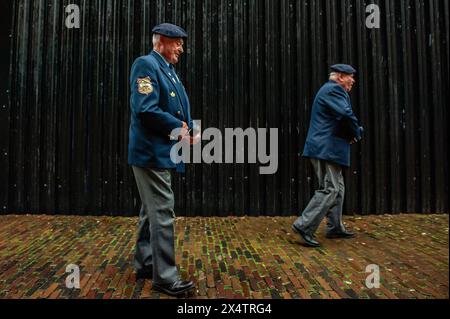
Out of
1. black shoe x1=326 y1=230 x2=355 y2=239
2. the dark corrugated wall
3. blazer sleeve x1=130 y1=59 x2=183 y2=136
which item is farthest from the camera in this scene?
the dark corrugated wall

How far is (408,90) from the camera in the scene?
5672 mm

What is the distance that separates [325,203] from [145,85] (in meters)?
2.37

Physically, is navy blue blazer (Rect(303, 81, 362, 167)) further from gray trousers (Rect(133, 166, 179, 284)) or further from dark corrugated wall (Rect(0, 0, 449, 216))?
gray trousers (Rect(133, 166, 179, 284))

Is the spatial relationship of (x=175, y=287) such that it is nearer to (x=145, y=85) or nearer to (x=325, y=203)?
(x=145, y=85)

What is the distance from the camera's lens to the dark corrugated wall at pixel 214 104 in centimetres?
548

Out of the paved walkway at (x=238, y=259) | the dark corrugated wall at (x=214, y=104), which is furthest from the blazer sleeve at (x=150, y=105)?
the dark corrugated wall at (x=214, y=104)

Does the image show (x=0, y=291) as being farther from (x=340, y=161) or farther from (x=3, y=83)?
(x=3, y=83)

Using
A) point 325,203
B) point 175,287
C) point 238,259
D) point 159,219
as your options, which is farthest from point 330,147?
point 175,287

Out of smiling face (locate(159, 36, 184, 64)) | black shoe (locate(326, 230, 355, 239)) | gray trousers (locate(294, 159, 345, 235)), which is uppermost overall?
smiling face (locate(159, 36, 184, 64))

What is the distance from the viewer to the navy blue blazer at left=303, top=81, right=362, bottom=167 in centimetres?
380

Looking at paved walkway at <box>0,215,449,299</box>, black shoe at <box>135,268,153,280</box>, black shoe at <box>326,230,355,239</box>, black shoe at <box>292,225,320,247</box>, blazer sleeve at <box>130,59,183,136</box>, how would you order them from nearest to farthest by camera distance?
blazer sleeve at <box>130,59,183,136</box> < paved walkway at <box>0,215,449,299</box> < black shoe at <box>135,268,153,280</box> < black shoe at <box>292,225,320,247</box> < black shoe at <box>326,230,355,239</box>

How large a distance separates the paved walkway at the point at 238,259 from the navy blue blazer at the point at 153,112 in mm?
996

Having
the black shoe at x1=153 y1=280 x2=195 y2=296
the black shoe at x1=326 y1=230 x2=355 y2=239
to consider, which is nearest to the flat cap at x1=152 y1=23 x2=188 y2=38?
the black shoe at x1=153 y1=280 x2=195 y2=296
